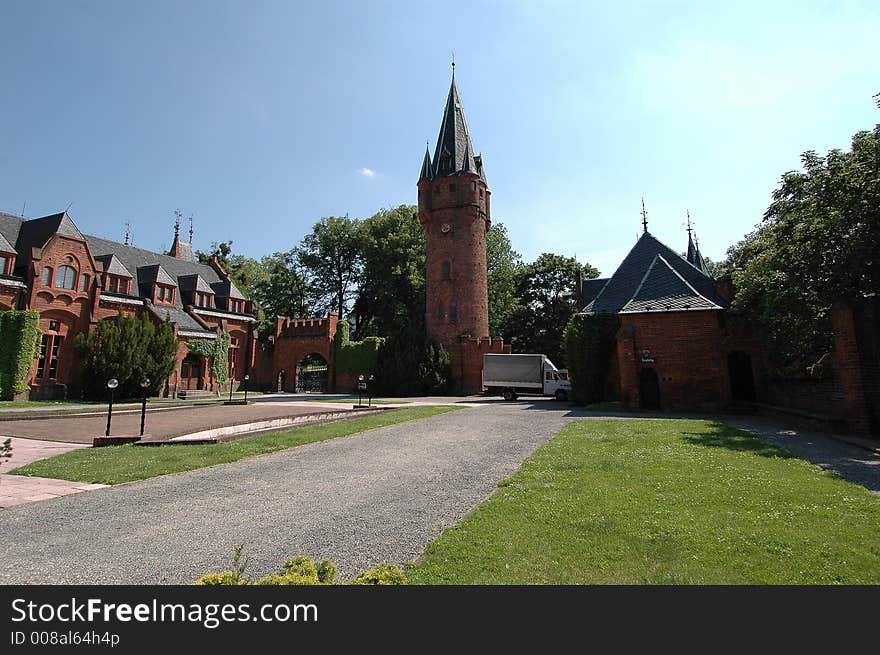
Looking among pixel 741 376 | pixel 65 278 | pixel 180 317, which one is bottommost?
pixel 741 376

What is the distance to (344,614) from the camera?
2.38 metres

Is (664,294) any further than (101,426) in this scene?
Yes

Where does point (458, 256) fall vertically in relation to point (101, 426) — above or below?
above

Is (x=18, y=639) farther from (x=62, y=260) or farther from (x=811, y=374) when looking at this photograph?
(x=62, y=260)

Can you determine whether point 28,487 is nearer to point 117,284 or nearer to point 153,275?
point 117,284

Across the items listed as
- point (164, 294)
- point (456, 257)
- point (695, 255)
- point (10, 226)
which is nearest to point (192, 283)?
point (164, 294)

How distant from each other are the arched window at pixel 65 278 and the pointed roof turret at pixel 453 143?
29.0 metres

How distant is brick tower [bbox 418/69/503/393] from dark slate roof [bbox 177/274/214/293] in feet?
65.6

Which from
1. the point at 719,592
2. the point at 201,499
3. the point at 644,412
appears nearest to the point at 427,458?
the point at 201,499

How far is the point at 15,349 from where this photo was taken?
26422 millimetres

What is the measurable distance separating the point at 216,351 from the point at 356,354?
11.5m

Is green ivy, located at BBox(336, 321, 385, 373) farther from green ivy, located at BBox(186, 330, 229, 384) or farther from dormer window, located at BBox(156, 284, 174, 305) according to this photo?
dormer window, located at BBox(156, 284, 174, 305)

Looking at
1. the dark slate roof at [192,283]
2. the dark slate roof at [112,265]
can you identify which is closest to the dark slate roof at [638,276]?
the dark slate roof at [192,283]

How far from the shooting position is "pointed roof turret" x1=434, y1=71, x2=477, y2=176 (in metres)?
41.9
